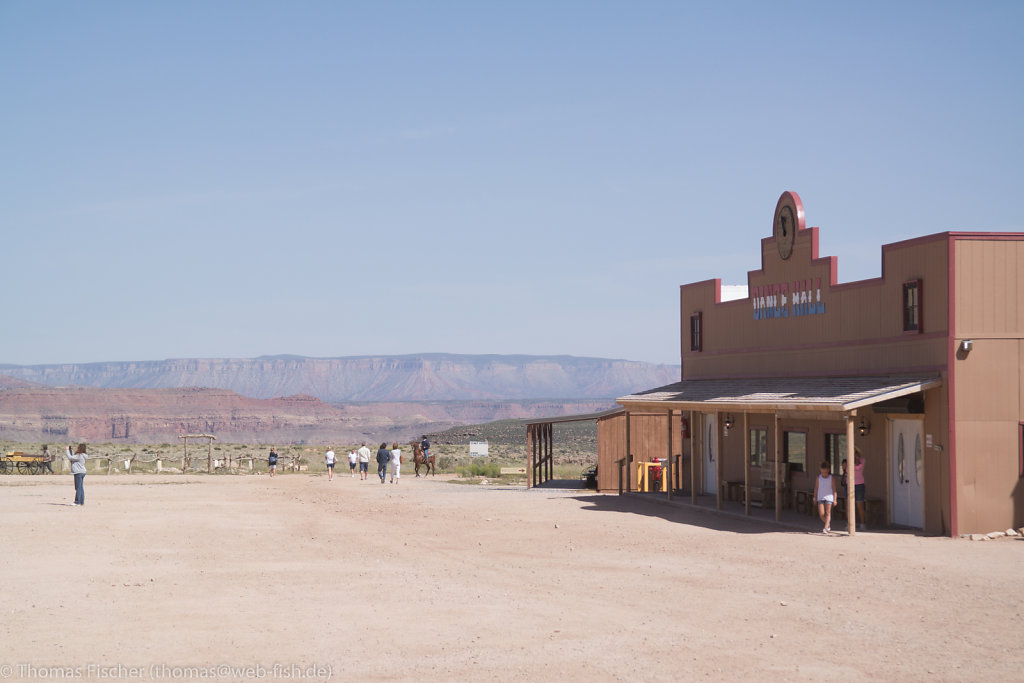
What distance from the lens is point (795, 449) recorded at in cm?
2614

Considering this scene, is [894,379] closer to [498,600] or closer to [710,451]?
[710,451]

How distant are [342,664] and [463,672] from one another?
4.22 ft

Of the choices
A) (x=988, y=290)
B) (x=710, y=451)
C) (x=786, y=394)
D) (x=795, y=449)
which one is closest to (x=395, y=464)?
(x=710, y=451)

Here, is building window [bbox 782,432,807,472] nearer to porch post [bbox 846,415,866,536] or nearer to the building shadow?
the building shadow

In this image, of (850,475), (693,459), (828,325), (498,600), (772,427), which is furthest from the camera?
(693,459)

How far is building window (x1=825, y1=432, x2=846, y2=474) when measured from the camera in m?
23.5

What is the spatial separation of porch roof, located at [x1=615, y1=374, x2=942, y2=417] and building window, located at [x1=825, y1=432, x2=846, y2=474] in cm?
73

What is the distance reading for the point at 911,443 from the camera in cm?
2141

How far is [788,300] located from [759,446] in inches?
155

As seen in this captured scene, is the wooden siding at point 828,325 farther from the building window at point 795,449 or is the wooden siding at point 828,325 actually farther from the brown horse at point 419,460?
the brown horse at point 419,460

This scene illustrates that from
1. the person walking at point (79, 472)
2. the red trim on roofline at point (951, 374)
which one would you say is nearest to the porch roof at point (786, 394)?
the red trim on roofline at point (951, 374)

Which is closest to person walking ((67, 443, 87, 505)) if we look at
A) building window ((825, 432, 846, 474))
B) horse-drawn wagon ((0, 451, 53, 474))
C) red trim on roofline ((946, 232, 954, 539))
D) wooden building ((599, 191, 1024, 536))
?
wooden building ((599, 191, 1024, 536))

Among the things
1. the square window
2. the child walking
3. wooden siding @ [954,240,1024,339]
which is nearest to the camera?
→ wooden siding @ [954,240,1024,339]

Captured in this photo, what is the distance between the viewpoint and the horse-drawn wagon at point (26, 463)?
156 feet
